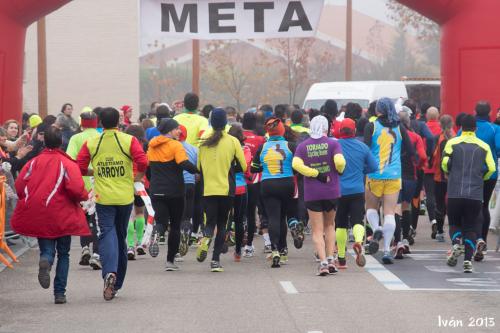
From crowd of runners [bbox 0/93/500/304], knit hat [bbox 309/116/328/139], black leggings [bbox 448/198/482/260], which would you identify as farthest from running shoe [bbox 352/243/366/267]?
knit hat [bbox 309/116/328/139]

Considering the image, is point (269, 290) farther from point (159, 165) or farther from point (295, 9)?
point (295, 9)

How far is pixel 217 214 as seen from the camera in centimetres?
1416

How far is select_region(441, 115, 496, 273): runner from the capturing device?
14.1 meters

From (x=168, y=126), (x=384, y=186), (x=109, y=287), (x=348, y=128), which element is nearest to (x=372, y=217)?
(x=384, y=186)

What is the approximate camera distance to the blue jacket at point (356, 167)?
1430 centimetres

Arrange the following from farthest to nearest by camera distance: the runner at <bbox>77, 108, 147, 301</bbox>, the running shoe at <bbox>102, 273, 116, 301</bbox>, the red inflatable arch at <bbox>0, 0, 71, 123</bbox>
Answer: the red inflatable arch at <bbox>0, 0, 71, 123</bbox> → the runner at <bbox>77, 108, 147, 301</bbox> → the running shoe at <bbox>102, 273, 116, 301</bbox>

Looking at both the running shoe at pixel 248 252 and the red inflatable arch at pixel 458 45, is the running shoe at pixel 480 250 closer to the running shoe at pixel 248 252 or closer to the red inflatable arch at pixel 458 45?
the running shoe at pixel 248 252

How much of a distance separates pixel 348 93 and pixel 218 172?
1618cm

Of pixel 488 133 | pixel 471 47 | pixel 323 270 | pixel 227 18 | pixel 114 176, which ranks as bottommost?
pixel 323 270

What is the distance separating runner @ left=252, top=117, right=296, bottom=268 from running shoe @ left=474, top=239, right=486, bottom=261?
218 cm

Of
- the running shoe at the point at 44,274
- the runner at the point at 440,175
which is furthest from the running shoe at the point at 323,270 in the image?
the runner at the point at 440,175

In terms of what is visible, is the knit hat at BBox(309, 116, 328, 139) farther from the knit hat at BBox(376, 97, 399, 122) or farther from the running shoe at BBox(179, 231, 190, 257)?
the running shoe at BBox(179, 231, 190, 257)

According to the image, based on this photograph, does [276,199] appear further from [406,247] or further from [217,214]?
[406,247]

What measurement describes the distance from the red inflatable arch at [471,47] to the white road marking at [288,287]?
281 inches
